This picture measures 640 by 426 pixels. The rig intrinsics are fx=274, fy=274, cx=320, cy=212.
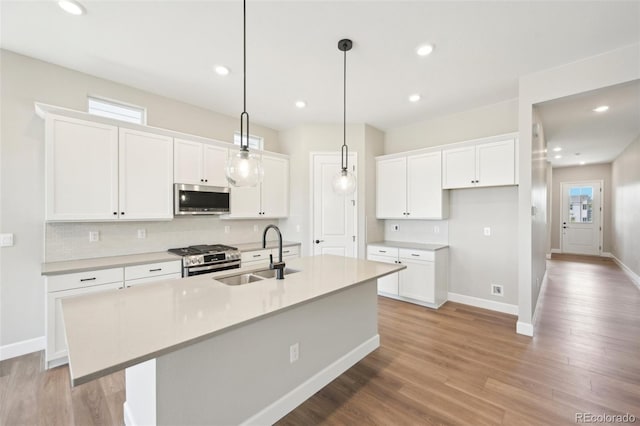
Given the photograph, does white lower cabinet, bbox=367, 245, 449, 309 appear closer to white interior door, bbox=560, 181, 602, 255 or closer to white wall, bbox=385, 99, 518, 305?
white wall, bbox=385, 99, 518, 305

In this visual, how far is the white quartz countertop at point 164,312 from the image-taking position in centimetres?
103

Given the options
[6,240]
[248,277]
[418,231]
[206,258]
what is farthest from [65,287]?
[418,231]

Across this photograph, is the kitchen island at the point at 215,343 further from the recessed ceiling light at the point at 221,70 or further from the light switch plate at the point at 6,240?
the recessed ceiling light at the point at 221,70

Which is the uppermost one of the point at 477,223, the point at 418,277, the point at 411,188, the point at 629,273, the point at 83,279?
the point at 411,188

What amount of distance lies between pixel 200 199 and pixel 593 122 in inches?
235

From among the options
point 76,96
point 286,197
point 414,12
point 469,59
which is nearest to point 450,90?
point 469,59

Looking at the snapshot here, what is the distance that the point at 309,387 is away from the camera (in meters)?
2.11

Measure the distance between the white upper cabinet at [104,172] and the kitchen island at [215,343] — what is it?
159 cm

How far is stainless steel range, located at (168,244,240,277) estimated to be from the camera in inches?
125

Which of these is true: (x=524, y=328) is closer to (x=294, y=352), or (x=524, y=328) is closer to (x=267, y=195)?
(x=294, y=352)

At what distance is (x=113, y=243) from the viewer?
3.18 metres

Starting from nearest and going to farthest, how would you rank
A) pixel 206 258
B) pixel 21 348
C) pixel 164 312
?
pixel 164 312, pixel 21 348, pixel 206 258

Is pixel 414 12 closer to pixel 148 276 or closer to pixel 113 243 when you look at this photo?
pixel 148 276

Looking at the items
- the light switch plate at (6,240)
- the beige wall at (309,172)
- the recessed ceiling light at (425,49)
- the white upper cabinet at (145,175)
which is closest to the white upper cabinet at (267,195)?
the beige wall at (309,172)
